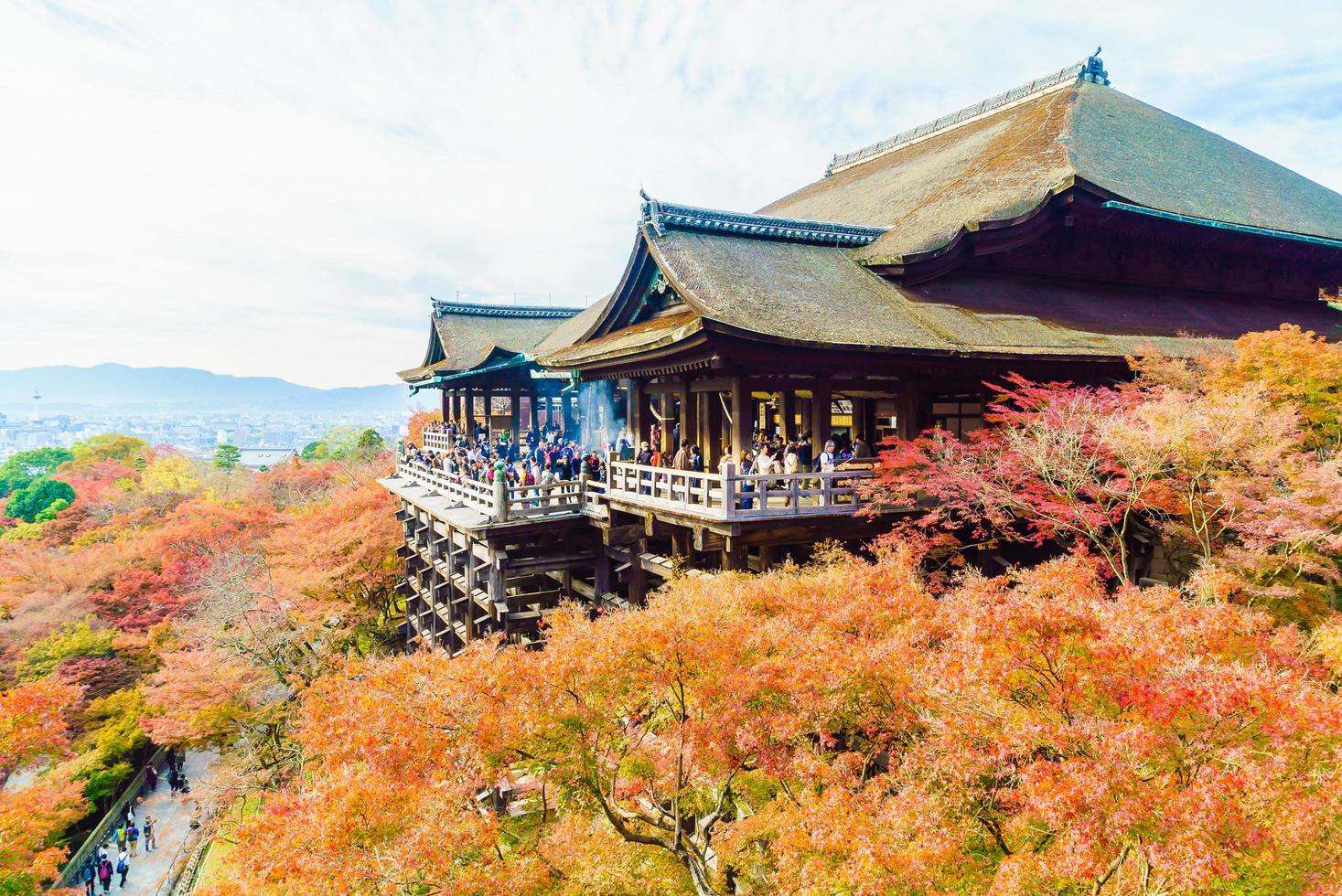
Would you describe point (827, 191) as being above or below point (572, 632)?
above

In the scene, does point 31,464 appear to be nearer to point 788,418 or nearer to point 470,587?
point 470,587

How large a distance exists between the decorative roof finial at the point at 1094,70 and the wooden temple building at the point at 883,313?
0.10 m

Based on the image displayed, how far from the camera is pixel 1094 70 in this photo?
893 inches

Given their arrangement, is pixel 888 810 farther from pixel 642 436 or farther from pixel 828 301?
pixel 642 436

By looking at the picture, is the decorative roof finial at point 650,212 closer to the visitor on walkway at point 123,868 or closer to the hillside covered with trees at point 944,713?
the hillside covered with trees at point 944,713

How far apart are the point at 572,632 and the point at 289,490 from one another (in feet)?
A: 149

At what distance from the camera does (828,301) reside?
524 inches

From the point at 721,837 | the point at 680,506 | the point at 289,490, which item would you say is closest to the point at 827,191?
the point at 680,506

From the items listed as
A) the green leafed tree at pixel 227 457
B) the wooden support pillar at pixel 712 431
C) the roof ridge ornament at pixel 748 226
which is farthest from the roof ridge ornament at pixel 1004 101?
the green leafed tree at pixel 227 457

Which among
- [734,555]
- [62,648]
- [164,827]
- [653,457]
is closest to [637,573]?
[653,457]

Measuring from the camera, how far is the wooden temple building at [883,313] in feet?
39.1

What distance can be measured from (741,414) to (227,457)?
6612 centimetres

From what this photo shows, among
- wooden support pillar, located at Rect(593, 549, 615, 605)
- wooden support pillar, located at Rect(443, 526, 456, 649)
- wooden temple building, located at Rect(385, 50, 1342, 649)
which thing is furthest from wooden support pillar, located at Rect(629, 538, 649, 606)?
wooden support pillar, located at Rect(443, 526, 456, 649)

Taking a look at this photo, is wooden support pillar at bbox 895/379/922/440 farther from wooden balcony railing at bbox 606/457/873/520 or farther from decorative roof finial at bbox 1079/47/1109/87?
decorative roof finial at bbox 1079/47/1109/87
